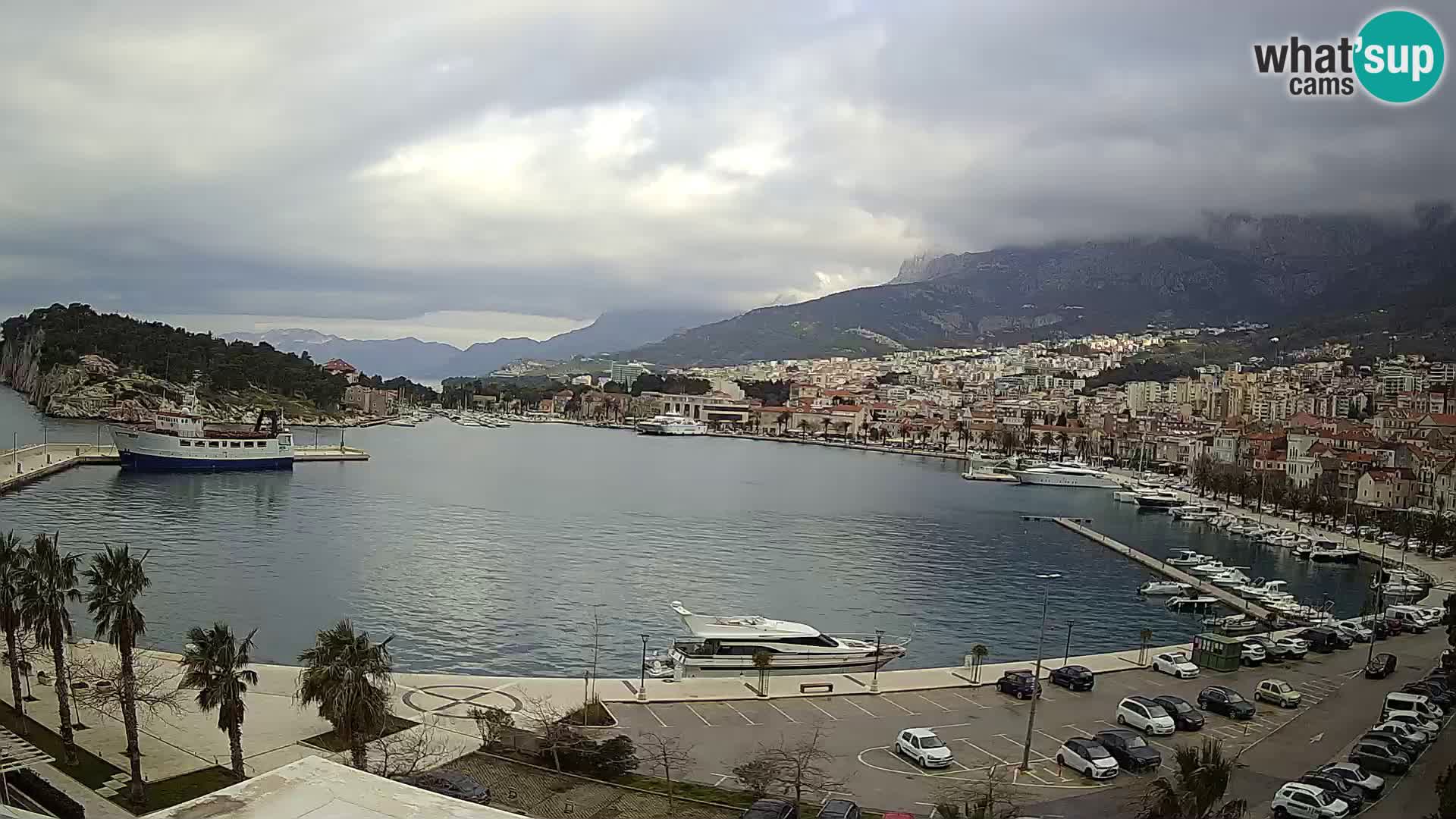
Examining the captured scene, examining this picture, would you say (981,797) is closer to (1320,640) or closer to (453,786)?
(453,786)

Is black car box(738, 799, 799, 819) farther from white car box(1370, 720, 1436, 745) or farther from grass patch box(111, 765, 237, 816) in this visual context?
white car box(1370, 720, 1436, 745)

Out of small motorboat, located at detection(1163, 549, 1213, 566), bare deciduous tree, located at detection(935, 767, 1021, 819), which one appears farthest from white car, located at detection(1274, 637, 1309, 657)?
small motorboat, located at detection(1163, 549, 1213, 566)

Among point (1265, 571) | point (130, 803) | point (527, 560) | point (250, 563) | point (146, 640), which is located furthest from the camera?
point (1265, 571)

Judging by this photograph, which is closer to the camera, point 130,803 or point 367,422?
point 130,803

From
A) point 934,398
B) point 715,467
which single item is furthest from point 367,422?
point 934,398

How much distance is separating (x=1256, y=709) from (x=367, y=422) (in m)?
96.6

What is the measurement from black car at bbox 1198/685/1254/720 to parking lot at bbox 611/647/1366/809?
13cm

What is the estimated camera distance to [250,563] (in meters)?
28.2

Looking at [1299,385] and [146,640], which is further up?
[1299,385]

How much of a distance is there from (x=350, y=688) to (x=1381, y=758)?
13.2 m

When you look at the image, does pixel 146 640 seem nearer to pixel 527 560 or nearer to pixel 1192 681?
pixel 527 560

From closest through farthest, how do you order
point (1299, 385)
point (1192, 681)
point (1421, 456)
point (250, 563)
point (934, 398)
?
point (1192, 681) < point (250, 563) < point (1421, 456) < point (1299, 385) < point (934, 398)

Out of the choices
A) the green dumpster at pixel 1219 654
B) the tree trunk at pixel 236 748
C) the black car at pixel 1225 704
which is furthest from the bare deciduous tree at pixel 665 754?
the green dumpster at pixel 1219 654

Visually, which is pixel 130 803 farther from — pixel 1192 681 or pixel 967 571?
pixel 967 571
